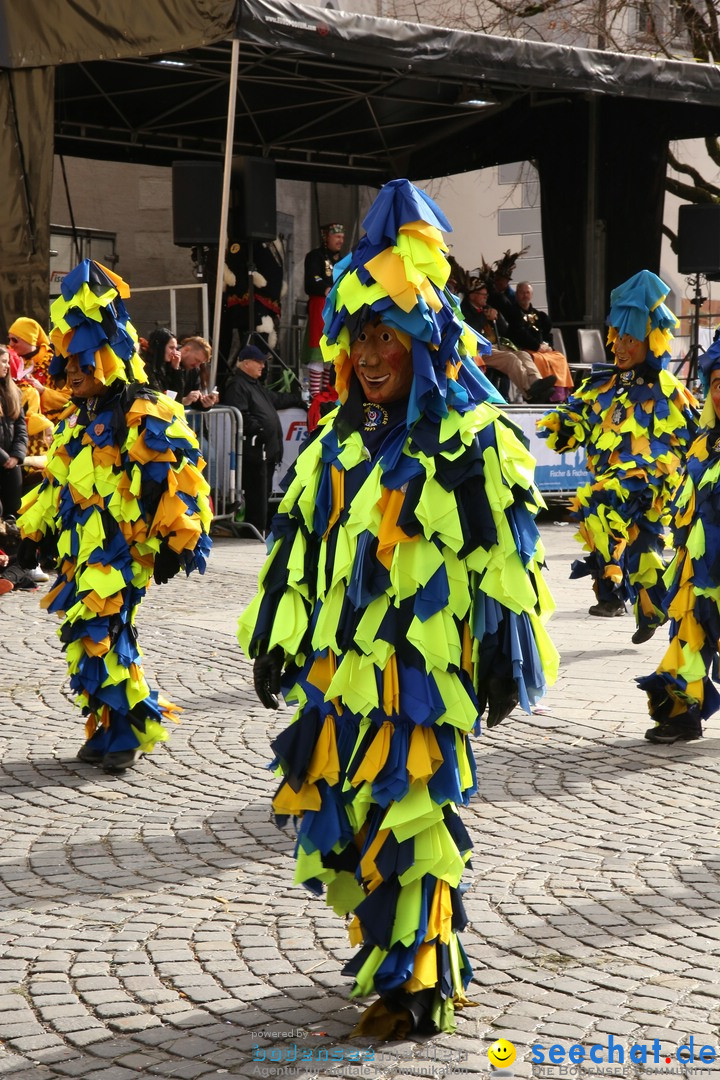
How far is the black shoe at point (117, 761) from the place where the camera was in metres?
6.50

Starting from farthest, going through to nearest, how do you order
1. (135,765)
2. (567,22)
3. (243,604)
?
(567,22), (243,604), (135,765)

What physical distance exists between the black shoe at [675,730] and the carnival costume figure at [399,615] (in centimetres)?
329

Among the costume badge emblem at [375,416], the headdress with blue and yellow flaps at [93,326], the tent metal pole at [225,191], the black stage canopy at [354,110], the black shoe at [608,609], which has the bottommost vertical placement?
the black shoe at [608,609]

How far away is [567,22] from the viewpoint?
23156 mm

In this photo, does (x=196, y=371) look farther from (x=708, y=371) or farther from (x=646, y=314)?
(x=708, y=371)

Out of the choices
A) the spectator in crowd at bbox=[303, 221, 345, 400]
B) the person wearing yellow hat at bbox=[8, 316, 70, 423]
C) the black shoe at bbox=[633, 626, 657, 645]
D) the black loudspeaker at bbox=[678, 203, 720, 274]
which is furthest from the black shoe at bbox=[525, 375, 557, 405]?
the black shoe at bbox=[633, 626, 657, 645]

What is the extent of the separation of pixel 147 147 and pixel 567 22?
26.6 ft

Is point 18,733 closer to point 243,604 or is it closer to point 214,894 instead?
point 214,894

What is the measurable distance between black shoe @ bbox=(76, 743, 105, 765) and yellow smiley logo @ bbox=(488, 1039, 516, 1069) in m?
3.36

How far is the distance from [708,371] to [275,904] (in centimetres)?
307

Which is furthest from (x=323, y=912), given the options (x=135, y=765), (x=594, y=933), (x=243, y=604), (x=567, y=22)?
(x=567, y=22)

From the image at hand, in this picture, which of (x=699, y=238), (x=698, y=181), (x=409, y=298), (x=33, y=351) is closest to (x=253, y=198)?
(x=33, y=351)

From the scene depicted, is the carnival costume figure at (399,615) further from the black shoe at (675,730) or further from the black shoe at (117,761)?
the black shoe at (675,730)

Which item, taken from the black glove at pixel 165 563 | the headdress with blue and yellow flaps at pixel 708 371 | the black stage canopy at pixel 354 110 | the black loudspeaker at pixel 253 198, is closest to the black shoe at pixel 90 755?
the black glove at pixel 165 563
